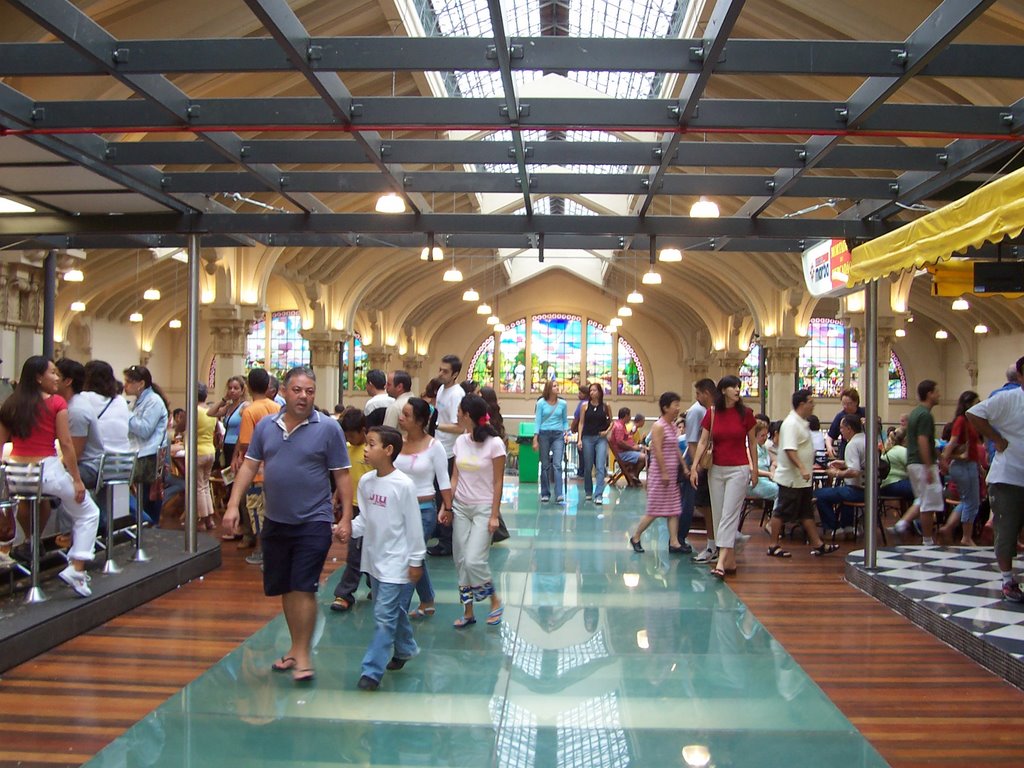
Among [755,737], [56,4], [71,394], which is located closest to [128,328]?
[71,394]

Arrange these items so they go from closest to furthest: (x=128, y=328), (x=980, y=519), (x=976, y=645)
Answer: (x=976, y=645), (x=980, y=519), (x=128, y=328)

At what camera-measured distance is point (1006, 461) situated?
5883 mm

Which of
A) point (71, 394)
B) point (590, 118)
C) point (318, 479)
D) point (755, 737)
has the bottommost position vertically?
point (755, 737)

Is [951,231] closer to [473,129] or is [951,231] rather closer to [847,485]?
[473,129]

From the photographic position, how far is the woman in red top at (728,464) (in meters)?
7.49

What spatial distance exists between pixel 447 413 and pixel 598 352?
1045 inches

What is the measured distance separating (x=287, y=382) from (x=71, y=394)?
2498mm

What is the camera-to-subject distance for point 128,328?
25547 millimetres

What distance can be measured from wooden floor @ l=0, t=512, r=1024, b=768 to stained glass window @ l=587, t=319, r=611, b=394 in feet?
89.2

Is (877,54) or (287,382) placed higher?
(877,54)

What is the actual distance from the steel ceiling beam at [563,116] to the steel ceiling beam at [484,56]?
53cm

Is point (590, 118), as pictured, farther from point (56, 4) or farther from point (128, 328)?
point (128, 328)

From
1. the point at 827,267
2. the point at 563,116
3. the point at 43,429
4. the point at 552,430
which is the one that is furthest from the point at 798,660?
the point at 552,430

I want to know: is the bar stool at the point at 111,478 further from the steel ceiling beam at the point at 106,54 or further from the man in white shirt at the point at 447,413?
the man in white shirt at the point at 447,413
